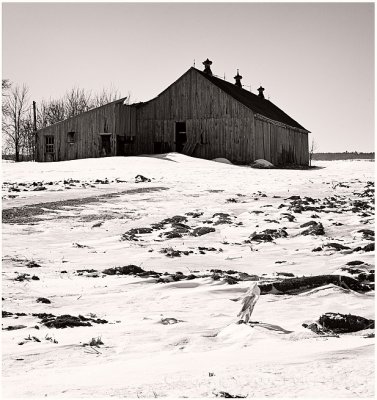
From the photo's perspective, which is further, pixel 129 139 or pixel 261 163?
pixel 129 139

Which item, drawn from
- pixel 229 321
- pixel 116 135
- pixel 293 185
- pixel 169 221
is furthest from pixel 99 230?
pixel 116 135

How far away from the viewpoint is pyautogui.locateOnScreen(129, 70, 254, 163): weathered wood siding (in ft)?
115

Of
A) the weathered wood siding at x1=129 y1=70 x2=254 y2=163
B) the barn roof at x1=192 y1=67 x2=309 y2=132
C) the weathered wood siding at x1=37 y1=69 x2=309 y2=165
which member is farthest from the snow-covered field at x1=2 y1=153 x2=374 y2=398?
the barn roof at x1=192 y1=67 x2=309 y2=132

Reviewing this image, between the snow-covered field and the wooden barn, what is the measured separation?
81.5ft

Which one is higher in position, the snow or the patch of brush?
the snow

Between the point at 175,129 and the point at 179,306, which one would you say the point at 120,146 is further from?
the point at 179,306

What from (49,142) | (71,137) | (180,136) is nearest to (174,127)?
(180,136)

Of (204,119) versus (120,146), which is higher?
(204,119)

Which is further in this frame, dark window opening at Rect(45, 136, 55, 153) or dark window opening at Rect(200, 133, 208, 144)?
dark window opening at Rect(45, 136, 55, 153)

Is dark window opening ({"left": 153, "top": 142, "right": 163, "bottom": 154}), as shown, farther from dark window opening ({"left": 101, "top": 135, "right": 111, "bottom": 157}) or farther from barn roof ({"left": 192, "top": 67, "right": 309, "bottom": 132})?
barn roof ({"left": 192, "top": 67, "right": 309, "bottom": 132})

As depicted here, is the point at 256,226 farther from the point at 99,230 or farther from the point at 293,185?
the point at 293,185

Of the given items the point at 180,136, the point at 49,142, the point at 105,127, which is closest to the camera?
the point at 105,127

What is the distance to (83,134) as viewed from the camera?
119 ft

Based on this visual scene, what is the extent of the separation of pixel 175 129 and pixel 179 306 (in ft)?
106
